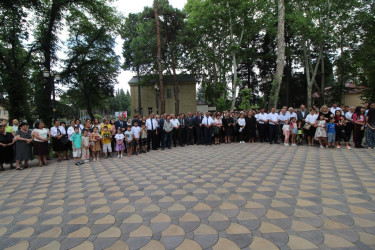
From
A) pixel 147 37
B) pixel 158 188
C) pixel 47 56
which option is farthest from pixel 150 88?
pixel 158 188

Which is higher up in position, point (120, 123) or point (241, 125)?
point (120, 123)

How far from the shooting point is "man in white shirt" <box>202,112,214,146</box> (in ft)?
36.2

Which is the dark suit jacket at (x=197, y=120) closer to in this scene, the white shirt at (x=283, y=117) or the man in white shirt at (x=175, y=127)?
the man in white shirt at (x=175, y=127)

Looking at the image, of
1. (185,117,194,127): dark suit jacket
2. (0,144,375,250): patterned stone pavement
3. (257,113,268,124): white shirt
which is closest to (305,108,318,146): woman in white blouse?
Answer: (257,113,268,124): white shirt

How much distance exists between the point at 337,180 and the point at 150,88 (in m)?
32.1

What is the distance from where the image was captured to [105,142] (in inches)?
344

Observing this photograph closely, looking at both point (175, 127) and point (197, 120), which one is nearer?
point (175, 127)

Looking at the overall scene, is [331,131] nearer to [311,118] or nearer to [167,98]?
[311,118]

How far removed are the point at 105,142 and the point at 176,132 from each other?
13.2 ft

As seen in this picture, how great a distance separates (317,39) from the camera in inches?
781

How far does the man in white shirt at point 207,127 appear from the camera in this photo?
1103 cm

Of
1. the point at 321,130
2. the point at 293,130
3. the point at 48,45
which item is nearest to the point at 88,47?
the point at 48,45

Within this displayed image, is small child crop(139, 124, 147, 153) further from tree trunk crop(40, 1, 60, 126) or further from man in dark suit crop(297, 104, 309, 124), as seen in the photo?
tree trunk crop(40, 1, 60, 126)

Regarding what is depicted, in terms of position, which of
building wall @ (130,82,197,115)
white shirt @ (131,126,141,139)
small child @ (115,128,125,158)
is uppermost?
building wall @ (130,82,197,115)
